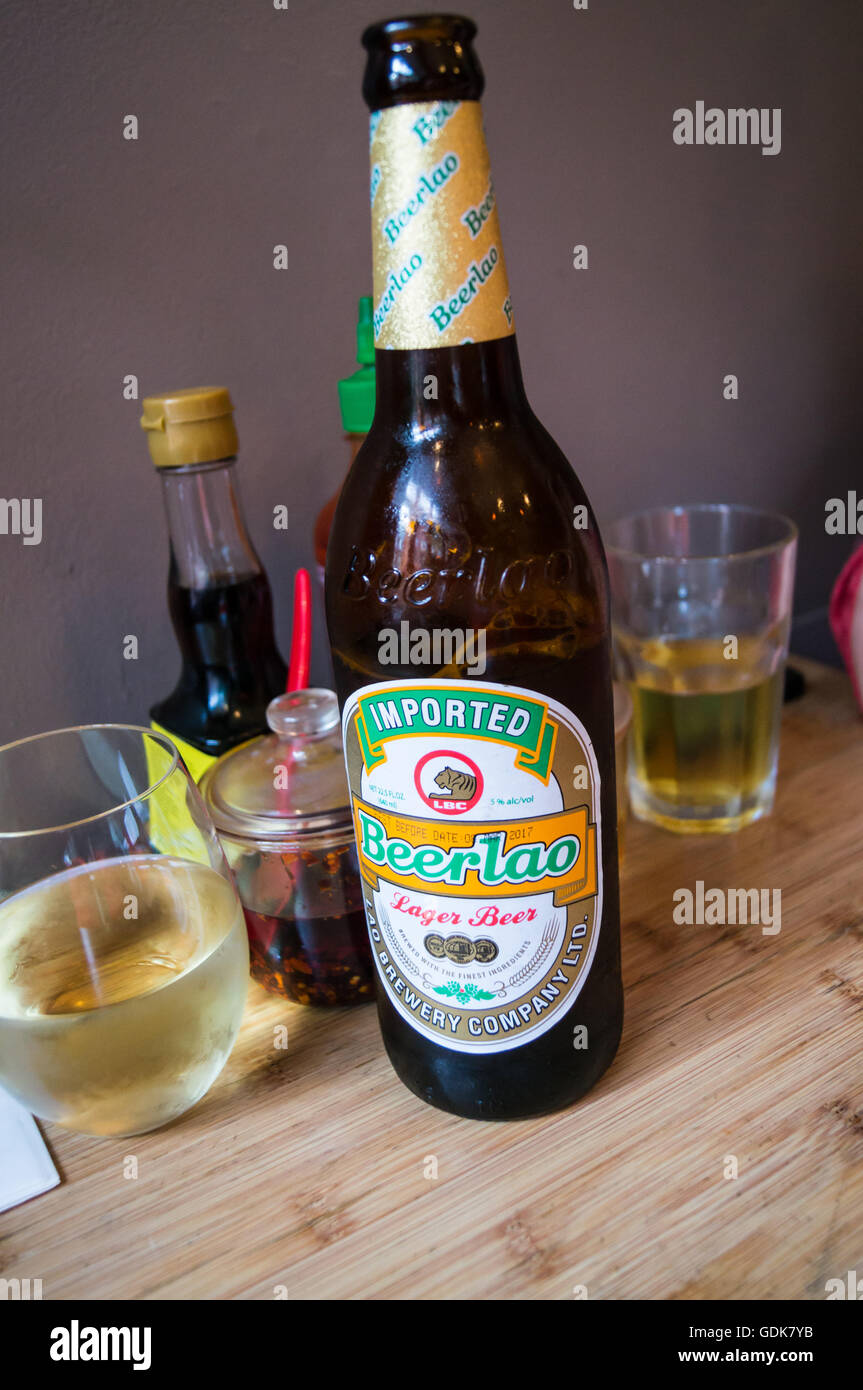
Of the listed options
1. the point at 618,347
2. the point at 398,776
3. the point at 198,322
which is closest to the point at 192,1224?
the point at 398,776

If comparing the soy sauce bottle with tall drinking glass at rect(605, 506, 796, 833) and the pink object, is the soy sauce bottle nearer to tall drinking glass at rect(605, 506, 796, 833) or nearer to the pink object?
tall drinking glass at rect(605, 506, 796, 833)

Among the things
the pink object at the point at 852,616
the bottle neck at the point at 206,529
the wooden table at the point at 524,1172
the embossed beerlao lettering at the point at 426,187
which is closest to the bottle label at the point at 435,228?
the embossed beerlao lettering at the point at 426,187

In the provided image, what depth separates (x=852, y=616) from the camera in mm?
875

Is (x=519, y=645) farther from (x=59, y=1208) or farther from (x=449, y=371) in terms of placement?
(x=59, y=1208)

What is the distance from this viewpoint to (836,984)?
0.60 metres

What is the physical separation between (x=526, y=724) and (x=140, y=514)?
39 centimetres

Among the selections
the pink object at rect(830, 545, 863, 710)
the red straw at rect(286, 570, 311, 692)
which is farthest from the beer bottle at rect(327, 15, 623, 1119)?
the pink object at rect(830, 545, 863, 710)

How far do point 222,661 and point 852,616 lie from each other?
0.52 meters

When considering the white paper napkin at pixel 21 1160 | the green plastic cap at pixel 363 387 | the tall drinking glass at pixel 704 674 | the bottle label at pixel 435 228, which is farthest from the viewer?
the tall drinking glass at pixel 704 674

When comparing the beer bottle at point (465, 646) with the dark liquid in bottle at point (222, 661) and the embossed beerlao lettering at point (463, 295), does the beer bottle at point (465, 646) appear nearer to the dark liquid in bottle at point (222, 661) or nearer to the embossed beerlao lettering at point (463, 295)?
the embossed beerlao lettering at point (463, 295)

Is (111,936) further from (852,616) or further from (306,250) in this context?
(852,616)

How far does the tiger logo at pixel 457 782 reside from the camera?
451 mm

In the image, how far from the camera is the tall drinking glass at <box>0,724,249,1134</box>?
473mm

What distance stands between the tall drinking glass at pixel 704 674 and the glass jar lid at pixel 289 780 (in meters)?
0.27
